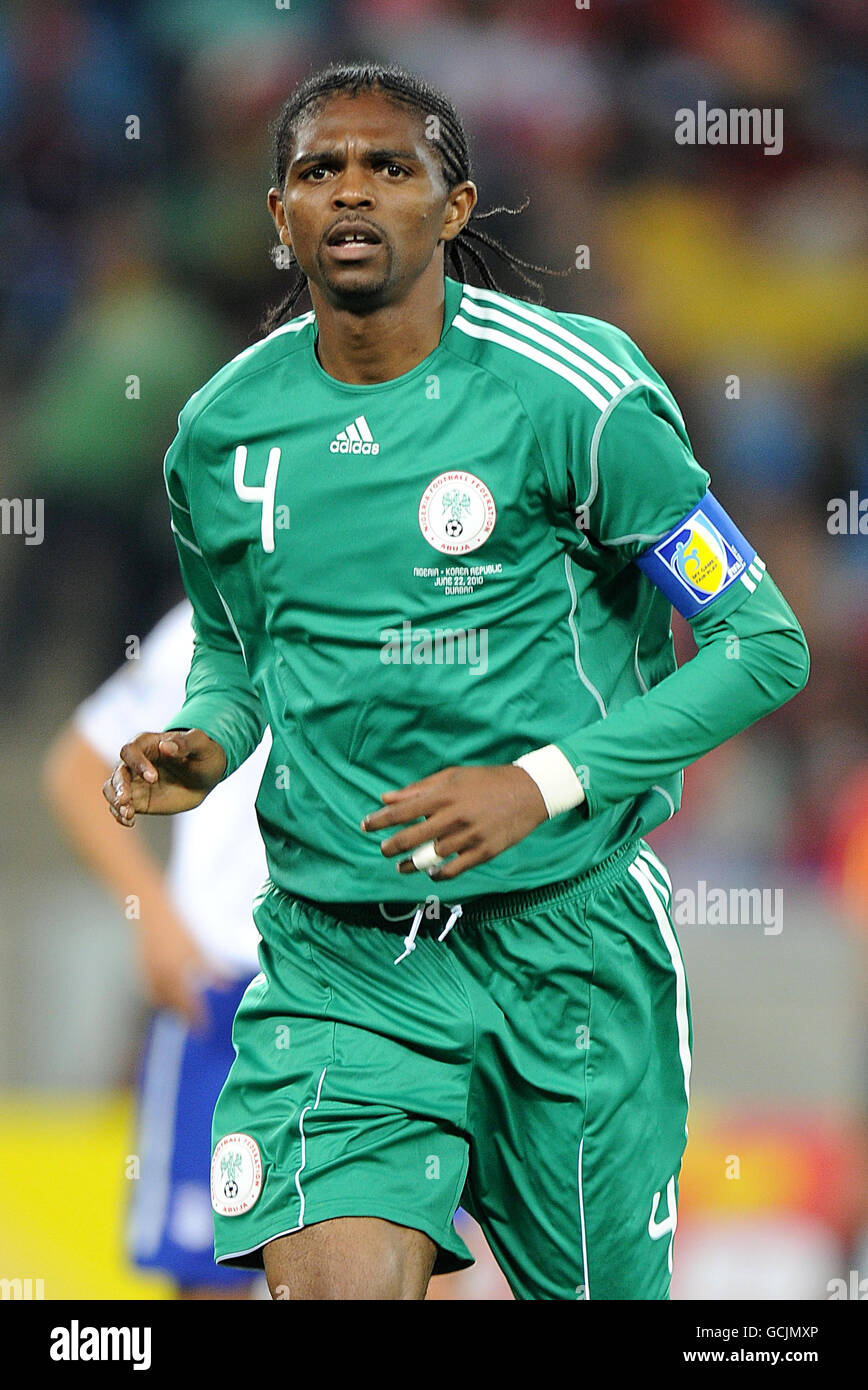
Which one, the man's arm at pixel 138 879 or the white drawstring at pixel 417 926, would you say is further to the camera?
the man's arm at pixel 138 879

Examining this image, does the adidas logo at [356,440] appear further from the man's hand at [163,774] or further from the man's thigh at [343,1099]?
the man's thigh at [343,1099]

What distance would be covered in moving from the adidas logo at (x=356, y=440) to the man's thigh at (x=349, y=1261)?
1005mm

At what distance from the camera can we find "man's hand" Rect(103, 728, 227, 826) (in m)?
2.49

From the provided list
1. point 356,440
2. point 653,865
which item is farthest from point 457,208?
point 653,865

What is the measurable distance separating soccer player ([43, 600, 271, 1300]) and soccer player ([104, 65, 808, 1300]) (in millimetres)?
1416

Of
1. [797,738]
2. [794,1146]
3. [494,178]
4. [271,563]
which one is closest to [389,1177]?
[271,563]

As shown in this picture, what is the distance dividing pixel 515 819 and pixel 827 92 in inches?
226

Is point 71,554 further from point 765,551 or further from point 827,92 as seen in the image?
point 827,92

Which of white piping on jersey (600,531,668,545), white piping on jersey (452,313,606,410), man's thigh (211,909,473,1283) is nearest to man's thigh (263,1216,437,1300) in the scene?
man's thigh (211,909,473,1283)

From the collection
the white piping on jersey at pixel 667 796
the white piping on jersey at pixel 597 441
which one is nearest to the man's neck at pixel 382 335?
the white piping on jersey at pixel 597 441

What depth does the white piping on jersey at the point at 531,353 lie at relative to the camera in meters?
2.50

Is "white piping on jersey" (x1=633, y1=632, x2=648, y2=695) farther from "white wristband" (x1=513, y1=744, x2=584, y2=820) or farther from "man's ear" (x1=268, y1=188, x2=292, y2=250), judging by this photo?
"man's ear" (x1=268, y1=188, x2=292, y2=250)

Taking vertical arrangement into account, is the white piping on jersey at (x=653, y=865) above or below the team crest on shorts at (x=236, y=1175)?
above

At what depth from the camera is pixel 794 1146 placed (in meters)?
4.74
